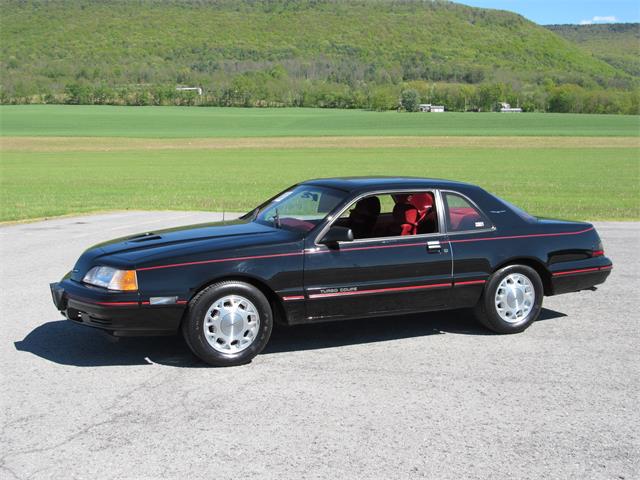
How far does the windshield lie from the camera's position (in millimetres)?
6582

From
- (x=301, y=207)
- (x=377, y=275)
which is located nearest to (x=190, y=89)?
(x=301, y=207)

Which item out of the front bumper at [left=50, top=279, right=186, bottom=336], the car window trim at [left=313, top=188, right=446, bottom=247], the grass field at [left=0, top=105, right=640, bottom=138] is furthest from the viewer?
the grass field at [left=0, top=105, right=640, bottom=138]

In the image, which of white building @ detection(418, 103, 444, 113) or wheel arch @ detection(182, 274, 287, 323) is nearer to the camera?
wheel arch @ detection(182, 274, 287, 323)

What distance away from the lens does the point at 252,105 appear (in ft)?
475

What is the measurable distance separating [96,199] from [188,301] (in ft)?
58.9

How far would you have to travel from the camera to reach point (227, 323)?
594cm

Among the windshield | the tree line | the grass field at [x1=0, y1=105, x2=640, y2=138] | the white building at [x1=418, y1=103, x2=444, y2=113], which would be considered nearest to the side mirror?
the windshield

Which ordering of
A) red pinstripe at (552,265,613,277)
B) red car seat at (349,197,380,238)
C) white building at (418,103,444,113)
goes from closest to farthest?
red car seat at (349,197,380,238) < red pinstripe at (552,265,613,277) < white building at (418,103,444,113)

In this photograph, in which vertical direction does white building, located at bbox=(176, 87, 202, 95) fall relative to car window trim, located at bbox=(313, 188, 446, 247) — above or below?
above

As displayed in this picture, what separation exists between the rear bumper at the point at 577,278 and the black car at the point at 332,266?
0.04 ft

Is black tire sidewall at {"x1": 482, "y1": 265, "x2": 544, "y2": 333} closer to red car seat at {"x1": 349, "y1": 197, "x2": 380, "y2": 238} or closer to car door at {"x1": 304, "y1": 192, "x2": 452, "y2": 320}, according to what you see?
car door at {"x1": 304, "y1": 192, "x2": 452, "y2": 320}

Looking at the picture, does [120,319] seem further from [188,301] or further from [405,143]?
[405,143]

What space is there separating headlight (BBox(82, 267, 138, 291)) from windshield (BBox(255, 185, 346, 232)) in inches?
56.2

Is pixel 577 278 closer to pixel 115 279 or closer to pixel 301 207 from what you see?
pixel 301 207
